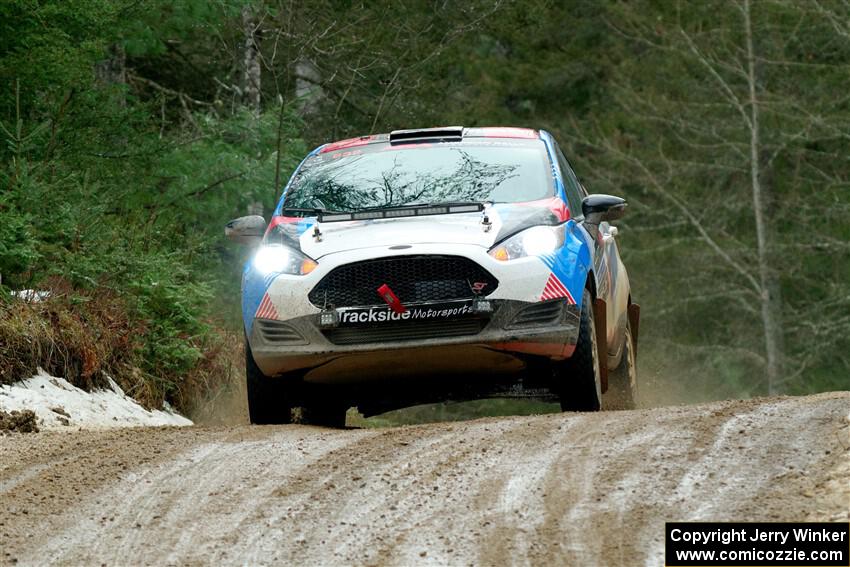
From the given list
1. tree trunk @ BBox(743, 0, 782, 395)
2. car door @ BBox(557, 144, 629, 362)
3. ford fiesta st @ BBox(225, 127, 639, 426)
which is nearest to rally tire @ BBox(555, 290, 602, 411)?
ford fiesta st @ BBox(225, 127, 639, 426)

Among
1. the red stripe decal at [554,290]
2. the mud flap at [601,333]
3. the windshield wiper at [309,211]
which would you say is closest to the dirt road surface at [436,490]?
the red stripe decal at [554,290]

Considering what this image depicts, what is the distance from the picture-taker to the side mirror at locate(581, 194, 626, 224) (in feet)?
32.8

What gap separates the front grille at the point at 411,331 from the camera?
29.0ft

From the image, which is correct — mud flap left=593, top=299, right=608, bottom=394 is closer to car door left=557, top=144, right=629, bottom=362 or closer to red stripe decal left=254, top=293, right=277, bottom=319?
car door left=557, top=144, right=629, bottom=362

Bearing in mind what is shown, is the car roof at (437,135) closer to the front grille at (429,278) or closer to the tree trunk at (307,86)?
the front grille at (429,278)

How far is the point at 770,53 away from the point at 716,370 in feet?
25.4

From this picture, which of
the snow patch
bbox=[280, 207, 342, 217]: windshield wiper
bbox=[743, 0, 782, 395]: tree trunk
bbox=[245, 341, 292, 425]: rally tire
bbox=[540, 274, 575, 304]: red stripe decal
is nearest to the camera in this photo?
bbox=[540, 274, 575, 304]: red stripe decal

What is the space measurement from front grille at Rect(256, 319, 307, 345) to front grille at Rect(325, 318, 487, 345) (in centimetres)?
24

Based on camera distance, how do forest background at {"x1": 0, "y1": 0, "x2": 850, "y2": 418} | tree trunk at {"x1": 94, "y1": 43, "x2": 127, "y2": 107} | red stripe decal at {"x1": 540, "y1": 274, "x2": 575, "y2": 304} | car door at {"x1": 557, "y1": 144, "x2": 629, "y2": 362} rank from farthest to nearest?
tree trunk at {"x1": 94, "y1": 43, "x2": 127, "y2": 107} < forest background at {"x1": 0, "y1": 0, "x2": 850, "y2": 418} < car door at {"x1": 557, "y1": 144, "x2": 629, "y2": 362} < red stripe decal at {"x1": 540, "y1": 274, "x2": 575, "y2": 304}

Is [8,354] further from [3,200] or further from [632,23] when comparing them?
[632,23]

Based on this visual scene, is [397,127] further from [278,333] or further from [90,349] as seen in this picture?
[278,333]

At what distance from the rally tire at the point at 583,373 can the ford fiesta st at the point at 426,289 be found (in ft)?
0.03

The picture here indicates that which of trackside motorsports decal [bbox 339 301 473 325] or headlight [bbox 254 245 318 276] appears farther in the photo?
headlight [bbox 254 245 318 276]

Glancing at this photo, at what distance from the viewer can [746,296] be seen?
37500 millimetres
